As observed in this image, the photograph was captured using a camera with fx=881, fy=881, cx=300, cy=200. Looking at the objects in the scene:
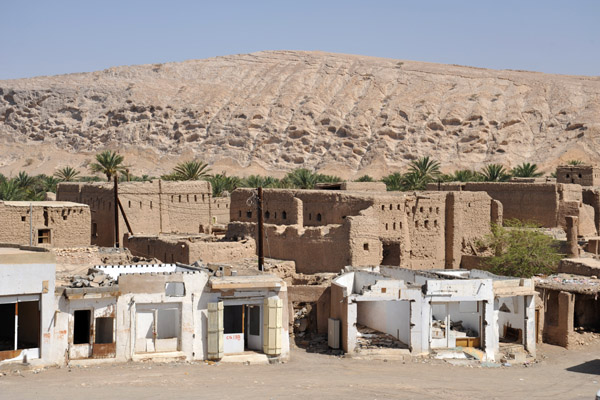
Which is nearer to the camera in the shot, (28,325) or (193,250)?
(28,325)

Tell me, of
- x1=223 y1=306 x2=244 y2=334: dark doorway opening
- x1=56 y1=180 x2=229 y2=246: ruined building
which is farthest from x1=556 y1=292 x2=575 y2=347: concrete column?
x1=56 y1=180 x2=229 y2=246: ruined building

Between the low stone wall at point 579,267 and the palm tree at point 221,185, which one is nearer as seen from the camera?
the low stone wall at point 579,267

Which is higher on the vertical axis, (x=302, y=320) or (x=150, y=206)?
(x=150, y=206)

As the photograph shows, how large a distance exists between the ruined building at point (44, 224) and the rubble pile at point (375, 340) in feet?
35.8

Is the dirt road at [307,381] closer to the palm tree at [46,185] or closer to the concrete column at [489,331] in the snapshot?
the concrete column at [489,331]

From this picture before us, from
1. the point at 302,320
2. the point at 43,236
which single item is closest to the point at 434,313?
the point at 302,320

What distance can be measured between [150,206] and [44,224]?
5.93 m

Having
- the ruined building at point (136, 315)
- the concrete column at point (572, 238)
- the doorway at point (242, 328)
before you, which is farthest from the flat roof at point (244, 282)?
the concrete column at point (572, 238)

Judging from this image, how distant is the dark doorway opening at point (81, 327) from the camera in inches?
686

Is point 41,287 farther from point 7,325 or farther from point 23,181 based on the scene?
point 23,181

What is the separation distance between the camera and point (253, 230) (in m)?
27.5

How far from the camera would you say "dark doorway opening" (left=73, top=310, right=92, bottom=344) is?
1742 cm

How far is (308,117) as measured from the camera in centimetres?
8275

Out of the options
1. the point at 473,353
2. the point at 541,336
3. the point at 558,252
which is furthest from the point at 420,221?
the point at 473,353
